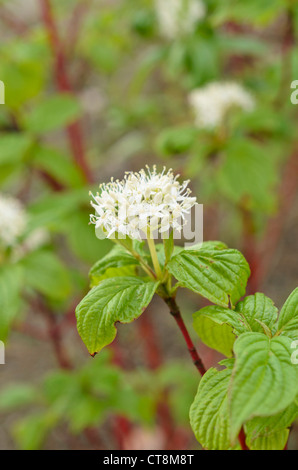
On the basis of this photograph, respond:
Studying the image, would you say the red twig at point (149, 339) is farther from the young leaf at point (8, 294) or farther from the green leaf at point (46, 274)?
the young leaf at point (8, 294)

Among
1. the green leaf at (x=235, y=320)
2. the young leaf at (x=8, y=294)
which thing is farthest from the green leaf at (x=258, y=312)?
the young leaf at (x=8, y=294)

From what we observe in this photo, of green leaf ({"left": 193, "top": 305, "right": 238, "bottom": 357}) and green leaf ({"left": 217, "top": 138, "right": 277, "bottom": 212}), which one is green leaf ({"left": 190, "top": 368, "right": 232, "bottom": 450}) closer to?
green leaf ({"left": 193, "top": 305, "right": 238, "bottom": 357})

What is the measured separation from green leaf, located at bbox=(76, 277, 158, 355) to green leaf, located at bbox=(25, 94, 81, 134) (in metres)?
0.91

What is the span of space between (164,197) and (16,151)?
82 cm

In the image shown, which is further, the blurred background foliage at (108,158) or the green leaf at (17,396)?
the green leaf at (17,396)

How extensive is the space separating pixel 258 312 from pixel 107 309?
0.15 metres

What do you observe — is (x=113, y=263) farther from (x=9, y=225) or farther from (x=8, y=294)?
(x=9, y=225)

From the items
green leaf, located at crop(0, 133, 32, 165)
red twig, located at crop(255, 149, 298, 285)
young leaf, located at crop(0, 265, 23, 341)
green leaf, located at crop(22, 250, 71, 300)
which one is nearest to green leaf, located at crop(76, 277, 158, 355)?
young leaf, located at crop(0, 265, 23, 341)

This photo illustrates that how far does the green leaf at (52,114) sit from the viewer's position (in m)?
1.29

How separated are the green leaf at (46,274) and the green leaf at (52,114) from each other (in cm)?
41

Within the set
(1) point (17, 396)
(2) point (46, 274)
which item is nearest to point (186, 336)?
(2) point (46, 274)

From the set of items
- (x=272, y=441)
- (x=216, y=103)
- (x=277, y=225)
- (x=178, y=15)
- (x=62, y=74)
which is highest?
(x=62, y=74)

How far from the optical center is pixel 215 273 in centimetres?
48

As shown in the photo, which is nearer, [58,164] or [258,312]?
[258,312]
